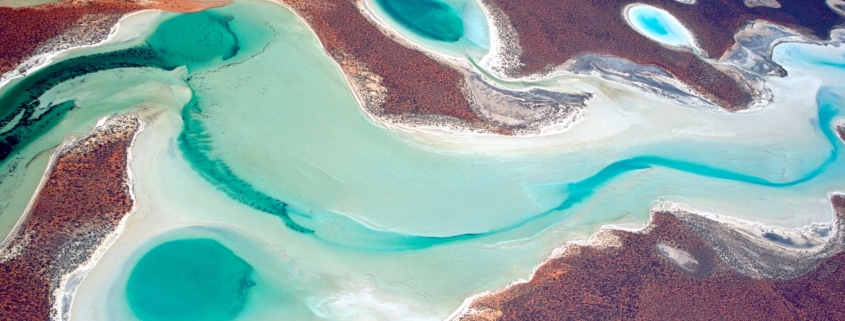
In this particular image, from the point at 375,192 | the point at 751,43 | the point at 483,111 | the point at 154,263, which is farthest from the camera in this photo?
the point at 751,43

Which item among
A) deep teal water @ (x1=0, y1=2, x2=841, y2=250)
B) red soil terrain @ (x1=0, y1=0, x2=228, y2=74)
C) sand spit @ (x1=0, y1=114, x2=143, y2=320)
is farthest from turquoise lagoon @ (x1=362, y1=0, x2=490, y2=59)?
sand spit @ (x1=0, y1=114, x2=143, y2=320)

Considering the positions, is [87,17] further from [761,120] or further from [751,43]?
[751,43]

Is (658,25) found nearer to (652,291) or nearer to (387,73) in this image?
(387,73)

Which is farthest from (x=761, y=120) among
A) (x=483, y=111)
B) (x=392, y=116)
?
(x=392, y=116)

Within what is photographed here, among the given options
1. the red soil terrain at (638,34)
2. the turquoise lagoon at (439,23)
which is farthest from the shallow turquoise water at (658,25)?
the turquoise lagoon at (439,23)

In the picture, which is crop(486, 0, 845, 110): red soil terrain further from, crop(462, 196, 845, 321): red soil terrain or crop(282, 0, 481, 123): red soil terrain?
crop(462, 196, 845, 321): red soil terrain

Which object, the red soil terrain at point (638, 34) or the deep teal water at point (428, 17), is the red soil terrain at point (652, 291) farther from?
the deep teal water at point (428, 17)

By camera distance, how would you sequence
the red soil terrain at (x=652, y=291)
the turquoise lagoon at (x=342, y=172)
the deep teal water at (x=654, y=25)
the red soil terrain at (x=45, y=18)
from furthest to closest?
1. the deep teal water at (x=654, y=25)
2. the red soil terrain at (x=45, y=18)
3. the turquoise lagoon at (x=342, y=172)
4. the red soil terrain at (x=652, y=291)
